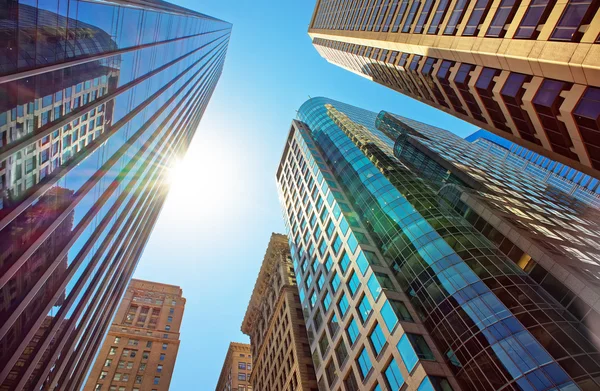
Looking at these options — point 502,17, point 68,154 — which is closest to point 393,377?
point 502,17

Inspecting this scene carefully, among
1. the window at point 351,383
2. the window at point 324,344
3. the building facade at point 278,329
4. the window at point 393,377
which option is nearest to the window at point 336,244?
the window at point 324,344

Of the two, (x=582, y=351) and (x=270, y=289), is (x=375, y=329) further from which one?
(x=270, y=289)

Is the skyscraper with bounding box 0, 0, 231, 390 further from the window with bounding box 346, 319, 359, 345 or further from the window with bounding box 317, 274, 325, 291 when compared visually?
the window with bounding box 346, 319, 359, 345

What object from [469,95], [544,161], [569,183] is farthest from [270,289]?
[544,161]

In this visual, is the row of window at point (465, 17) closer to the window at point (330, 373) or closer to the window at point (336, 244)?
the window at point (336, 244)

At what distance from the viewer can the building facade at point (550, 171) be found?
105106 mm

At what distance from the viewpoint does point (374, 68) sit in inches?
2334

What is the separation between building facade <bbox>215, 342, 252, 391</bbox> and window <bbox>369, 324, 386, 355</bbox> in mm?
58274

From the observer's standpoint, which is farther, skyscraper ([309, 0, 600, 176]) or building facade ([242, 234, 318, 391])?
building facade ([242, 234, 318, 391])

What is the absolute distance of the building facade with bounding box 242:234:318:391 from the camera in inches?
2015

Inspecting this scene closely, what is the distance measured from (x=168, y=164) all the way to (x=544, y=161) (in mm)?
120065

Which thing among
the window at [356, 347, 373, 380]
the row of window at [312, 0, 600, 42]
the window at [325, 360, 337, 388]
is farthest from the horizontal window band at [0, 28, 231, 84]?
the window at [325, 360, 337, 388]

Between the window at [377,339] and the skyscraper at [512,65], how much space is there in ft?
67.1

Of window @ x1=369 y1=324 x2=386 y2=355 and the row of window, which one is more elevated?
the row of window
